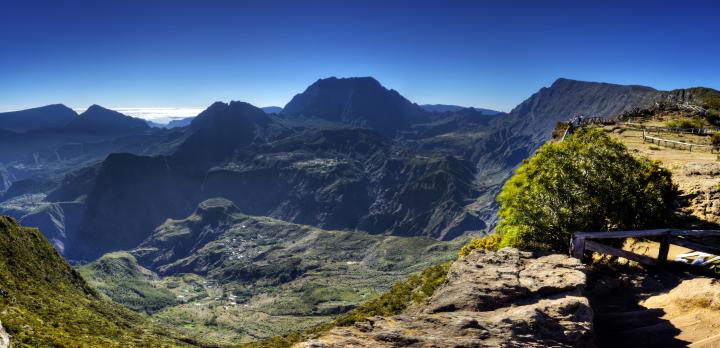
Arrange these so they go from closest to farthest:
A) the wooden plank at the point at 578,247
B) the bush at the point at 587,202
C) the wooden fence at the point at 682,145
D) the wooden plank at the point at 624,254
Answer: the wooden plank at the point at 624,254, the wooden plank at the point at 578,247, the bush at the point at 587,202, the wooden fence at the point at 682,145

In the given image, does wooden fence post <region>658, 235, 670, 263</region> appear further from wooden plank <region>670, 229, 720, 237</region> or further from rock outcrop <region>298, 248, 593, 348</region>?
rock outcrop <region>298, 248, 593, 348</region>

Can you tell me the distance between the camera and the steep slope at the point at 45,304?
67.1m

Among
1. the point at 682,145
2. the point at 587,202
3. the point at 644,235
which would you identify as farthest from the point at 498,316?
the point at 682,145

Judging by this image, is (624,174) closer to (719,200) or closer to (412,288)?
(719,200)

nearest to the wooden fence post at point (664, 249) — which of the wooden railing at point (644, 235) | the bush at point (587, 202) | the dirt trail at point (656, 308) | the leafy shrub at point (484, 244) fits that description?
the wooden railing at point (644, 235)

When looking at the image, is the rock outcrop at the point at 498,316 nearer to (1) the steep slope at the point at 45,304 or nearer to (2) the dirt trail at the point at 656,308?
(2) the dirt trail at the point at 656,308

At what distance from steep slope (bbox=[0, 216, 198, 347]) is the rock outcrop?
62399 millimetres

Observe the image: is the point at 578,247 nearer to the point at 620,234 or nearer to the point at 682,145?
the point at 620,234

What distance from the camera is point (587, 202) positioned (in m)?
24.7

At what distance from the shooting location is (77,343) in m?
65.4

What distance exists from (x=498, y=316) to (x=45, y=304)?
11296cm

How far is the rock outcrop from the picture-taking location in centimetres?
1412

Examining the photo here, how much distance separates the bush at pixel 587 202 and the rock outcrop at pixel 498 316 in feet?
11.9

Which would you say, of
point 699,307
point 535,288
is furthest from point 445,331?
point 699,307
